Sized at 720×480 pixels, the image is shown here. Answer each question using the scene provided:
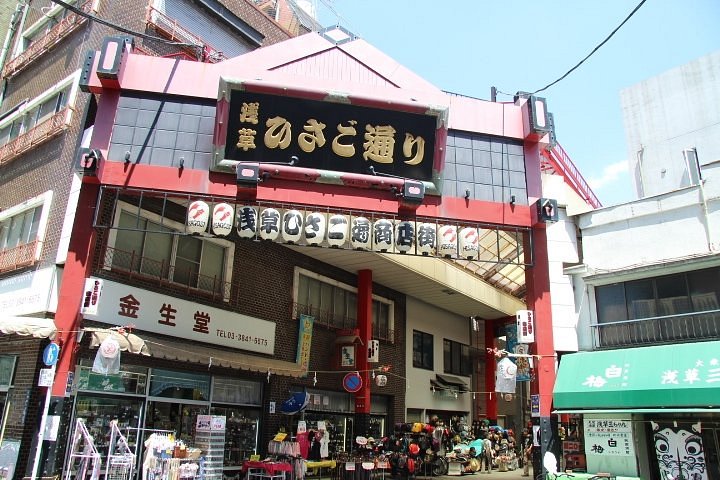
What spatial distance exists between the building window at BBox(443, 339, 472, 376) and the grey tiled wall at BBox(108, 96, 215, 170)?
20.1 m

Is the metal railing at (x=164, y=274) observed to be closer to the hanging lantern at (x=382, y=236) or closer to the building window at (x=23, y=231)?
the building window at (x=23, y=231)

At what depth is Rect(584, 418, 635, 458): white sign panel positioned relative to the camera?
14.0 meters

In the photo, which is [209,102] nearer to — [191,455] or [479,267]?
[191,455]

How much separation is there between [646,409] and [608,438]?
183cm

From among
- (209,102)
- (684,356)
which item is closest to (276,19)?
(209,102)

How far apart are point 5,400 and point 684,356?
17.5 m

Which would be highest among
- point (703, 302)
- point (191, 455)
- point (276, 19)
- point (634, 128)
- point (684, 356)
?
point (276, 19)

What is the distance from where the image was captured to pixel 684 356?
1338 centimetres

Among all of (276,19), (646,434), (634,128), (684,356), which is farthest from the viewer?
(276,19)

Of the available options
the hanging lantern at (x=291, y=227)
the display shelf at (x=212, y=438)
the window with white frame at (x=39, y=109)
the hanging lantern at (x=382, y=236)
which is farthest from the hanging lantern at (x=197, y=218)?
the window with white frame at (x=39, y=109)

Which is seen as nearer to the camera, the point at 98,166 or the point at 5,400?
the point at 98,166

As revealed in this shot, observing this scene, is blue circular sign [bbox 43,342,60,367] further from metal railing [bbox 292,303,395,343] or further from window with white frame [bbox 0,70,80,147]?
metal railing [bbox 292,303,395,343]

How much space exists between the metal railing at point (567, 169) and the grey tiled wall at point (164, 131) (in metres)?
13.1

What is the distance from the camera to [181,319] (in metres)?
16.6
